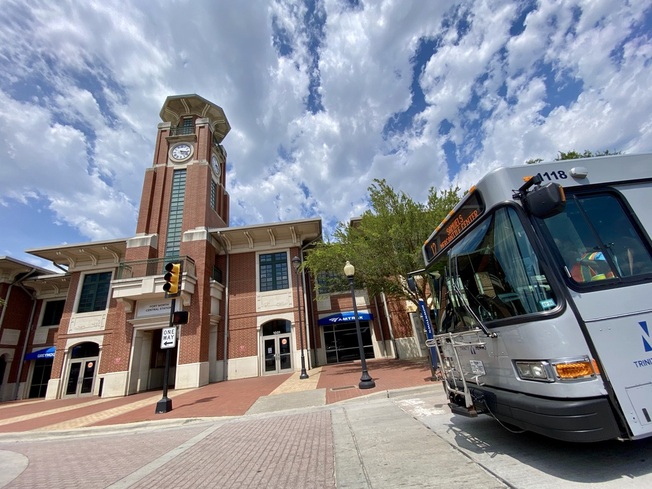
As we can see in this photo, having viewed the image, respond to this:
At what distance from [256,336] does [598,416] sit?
17.2 m

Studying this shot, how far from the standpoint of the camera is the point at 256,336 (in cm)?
1792

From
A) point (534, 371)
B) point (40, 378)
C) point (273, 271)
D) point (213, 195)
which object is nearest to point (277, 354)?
point (273, 271)

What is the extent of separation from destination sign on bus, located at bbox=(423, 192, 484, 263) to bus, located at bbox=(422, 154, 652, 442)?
3 centimetres

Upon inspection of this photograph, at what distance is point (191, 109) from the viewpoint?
78.5 feet

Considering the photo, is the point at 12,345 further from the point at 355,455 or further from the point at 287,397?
the point at 355,455

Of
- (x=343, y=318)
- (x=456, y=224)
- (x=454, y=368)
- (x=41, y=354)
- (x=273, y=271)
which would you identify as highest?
(x=273, y=271)

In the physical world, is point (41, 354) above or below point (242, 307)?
below

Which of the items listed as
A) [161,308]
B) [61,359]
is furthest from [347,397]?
[61,359]

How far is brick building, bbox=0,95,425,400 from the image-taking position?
1647 cm

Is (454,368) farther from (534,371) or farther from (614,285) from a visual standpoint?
(614,285)

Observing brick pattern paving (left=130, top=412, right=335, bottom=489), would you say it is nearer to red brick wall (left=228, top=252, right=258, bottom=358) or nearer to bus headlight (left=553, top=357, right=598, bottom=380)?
bus headlight (left=553, top=357, right=598, bottom=380)

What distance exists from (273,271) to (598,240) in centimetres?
1766

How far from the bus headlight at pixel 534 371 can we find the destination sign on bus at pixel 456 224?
1.65 m

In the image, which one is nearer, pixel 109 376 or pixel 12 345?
pixel 109 376
